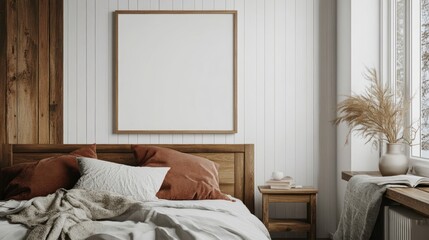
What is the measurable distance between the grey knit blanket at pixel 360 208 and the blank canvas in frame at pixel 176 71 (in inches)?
49.0

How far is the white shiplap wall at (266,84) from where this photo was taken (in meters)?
4.43

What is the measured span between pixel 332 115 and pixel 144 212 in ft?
7.38

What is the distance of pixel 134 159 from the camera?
13.9 ft

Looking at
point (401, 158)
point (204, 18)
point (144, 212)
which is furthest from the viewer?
point (204, 18)

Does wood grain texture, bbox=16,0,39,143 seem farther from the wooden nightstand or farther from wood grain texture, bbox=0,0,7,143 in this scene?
the wooden nightstand

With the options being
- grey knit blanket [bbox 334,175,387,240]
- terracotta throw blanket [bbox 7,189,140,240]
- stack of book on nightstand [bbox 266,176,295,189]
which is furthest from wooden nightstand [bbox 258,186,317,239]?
terracotta throw blanket [bbox 7,189,140,240]

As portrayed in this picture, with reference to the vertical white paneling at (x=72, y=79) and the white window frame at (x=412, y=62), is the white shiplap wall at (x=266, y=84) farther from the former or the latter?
the white window frame at (x=412, y=62)

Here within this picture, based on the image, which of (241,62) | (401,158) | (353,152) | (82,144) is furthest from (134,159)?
(401,158)

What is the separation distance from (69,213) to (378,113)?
220 centimetres

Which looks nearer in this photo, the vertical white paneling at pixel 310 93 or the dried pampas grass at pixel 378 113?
the dried pampas grass at pixel 378 113

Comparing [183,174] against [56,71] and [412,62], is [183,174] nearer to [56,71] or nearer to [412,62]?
[56,71]

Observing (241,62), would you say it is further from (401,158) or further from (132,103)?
(401,158)

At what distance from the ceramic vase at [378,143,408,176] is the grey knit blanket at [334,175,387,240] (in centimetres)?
16

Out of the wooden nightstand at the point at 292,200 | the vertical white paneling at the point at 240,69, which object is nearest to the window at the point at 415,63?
the wooden nightstand at the point at 292,200
